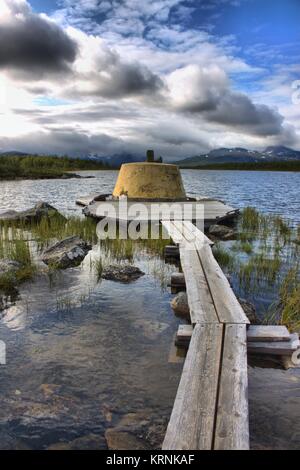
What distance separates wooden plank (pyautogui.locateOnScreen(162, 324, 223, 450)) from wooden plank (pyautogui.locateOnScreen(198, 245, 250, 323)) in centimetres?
55

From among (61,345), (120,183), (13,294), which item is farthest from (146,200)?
(61,345)

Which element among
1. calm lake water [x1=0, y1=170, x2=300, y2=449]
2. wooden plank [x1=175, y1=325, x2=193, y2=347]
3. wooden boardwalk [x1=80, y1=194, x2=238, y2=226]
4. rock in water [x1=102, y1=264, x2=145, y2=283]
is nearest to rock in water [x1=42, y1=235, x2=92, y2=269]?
rock in water [x1=102, y1=264, x2=145, y2=283]

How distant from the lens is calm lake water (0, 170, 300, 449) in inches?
144

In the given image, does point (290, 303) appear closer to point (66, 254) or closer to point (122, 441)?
point (122, 441)

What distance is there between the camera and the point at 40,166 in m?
113

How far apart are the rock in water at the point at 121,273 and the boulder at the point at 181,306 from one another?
5.90 ft

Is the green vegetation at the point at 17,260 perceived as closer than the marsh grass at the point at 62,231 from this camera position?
Yes

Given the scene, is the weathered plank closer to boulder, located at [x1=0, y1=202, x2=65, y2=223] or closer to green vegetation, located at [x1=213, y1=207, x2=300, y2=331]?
green vegetation, located at [x1=213, y1=207, x2=300, y2=331]

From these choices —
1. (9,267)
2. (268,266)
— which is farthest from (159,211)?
(9,267)

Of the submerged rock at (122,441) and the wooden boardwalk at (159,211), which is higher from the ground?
the wooden boardwalk at (159,211)

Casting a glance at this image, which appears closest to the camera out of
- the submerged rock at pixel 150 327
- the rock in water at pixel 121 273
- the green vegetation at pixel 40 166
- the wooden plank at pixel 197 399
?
the wooden plank at pixel 197 399

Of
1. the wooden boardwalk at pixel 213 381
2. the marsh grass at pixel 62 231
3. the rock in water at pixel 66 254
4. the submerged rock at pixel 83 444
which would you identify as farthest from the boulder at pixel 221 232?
the submerged rock at pixel 83 444

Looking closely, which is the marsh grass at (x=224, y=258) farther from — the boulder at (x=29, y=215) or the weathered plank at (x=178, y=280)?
the boulder at (x=29, y=215)

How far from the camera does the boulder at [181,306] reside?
21.1 feet
